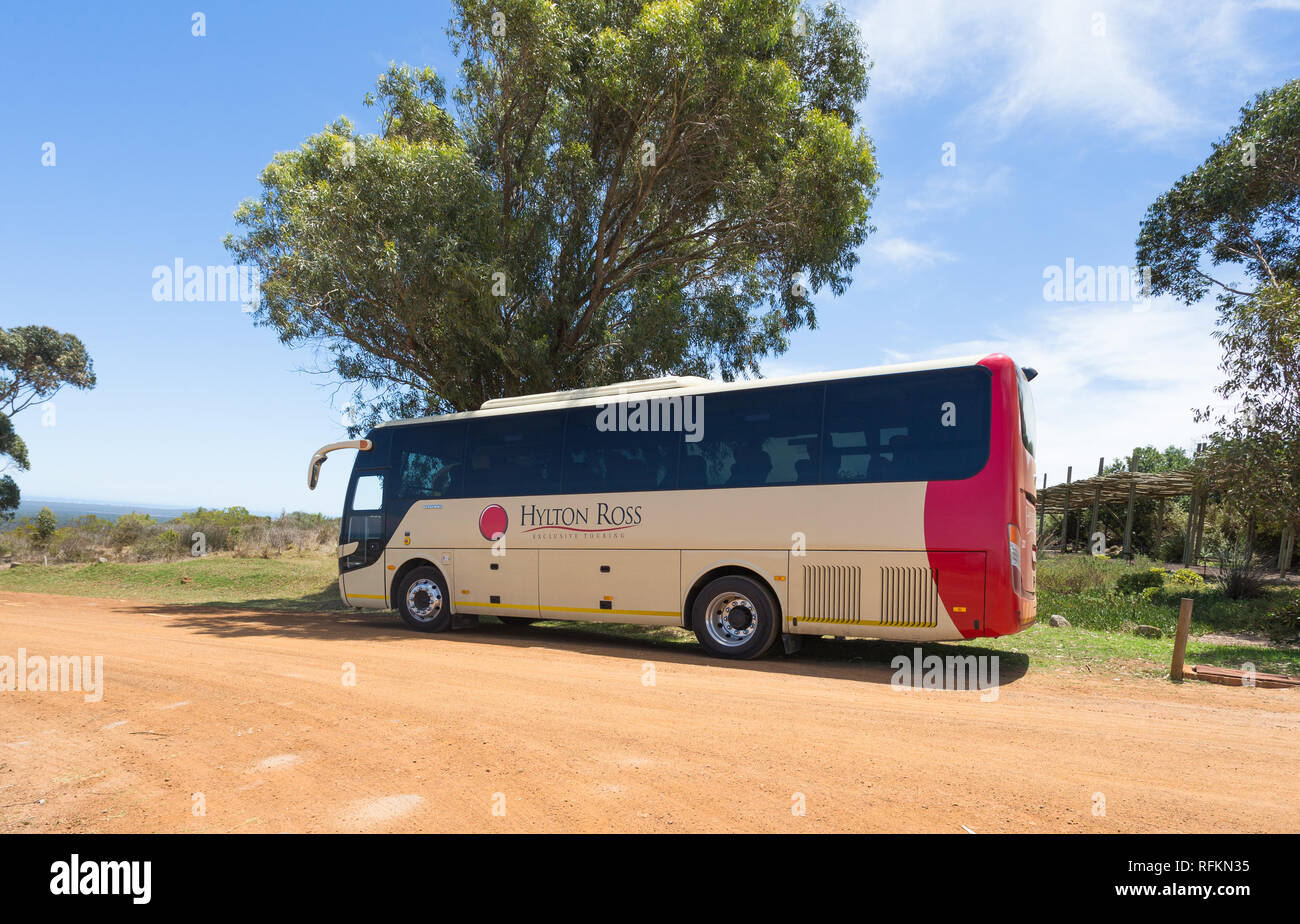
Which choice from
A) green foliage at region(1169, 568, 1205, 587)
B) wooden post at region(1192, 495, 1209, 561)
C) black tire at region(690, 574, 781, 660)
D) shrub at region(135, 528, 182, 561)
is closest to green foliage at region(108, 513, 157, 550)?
shrub at region(135, 528, 182, 561)

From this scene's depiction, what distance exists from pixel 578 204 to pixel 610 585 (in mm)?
9425

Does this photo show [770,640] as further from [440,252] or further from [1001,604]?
[440,252]

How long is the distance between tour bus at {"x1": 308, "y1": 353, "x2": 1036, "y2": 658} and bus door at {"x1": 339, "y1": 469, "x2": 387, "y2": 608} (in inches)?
1.6

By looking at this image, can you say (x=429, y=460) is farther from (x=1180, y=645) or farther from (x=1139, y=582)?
(x=1139, y=582)

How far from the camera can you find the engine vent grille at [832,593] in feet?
28.9

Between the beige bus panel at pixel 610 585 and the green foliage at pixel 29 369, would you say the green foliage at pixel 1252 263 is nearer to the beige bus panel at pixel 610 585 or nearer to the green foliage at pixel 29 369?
the beige bus panel at pixel 610 585

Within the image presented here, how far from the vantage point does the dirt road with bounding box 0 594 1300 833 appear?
392cm

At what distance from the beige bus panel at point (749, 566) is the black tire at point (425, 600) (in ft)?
14.2

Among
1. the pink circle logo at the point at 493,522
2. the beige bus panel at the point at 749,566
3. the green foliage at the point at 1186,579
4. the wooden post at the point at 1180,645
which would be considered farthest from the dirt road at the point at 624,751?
the green foliage at the point at 1186,579

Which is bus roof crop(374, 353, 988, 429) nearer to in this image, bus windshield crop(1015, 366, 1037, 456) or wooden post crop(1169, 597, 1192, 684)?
bus windshield crop(1015, 366, 1037, 456)

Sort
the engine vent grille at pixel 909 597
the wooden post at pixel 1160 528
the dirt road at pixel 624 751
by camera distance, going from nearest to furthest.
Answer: the dirt road at pixel 624 751 → the engine vent grille at pixel 909 597 → the wooden post at pixel 1160 528

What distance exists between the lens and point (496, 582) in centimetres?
1162

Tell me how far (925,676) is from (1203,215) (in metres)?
21.4
